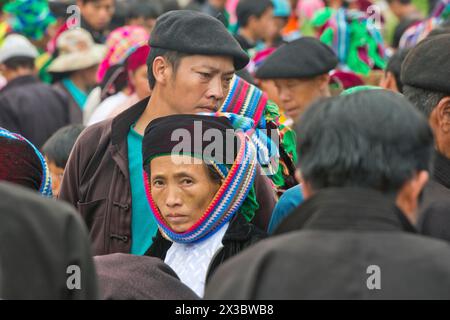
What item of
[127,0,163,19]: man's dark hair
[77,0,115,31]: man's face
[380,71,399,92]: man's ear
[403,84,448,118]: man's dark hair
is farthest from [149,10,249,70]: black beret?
[77,0,115,31]: man's face

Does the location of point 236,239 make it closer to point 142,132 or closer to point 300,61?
point 142,132

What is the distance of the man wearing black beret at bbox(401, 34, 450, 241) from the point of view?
4.25 m

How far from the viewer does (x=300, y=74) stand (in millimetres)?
7574

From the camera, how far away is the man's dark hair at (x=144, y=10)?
39.7 feet

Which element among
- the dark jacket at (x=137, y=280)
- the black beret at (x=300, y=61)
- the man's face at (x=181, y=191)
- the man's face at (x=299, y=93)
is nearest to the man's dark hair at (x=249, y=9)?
the black beret at (x=300, y=61)

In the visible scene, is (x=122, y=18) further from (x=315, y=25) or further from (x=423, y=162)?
(x=423, y=162)

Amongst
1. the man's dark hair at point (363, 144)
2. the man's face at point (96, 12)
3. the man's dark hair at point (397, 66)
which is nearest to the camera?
the man's dark hair at point (363, 144)

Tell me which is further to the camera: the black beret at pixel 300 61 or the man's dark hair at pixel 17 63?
the man's dark hair at pixel 17 63

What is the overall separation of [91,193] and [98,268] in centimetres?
136

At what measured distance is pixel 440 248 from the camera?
2.85 meters

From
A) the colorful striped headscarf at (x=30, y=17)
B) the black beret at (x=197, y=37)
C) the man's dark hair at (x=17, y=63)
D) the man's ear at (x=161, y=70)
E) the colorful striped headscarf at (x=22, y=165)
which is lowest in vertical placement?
the colorful striped headscarf at (x=22, y=165)

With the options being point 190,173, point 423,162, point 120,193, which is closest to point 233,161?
point 190,173

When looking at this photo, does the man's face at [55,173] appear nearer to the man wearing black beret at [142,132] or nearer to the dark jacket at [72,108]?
the man wearing black beret at [142,132]

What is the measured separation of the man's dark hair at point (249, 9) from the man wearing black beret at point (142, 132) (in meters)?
6.43
